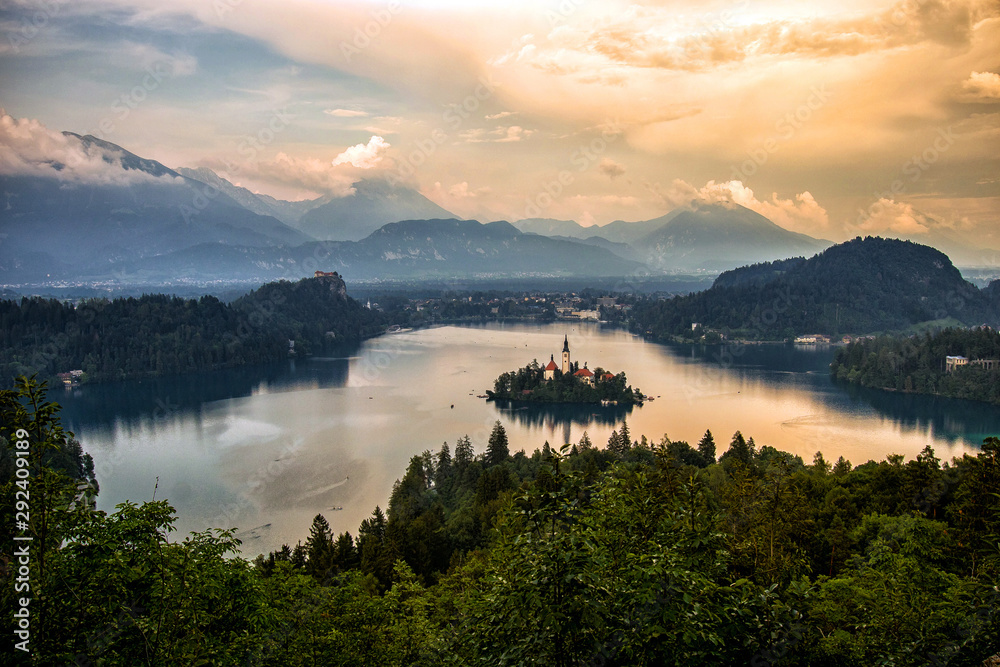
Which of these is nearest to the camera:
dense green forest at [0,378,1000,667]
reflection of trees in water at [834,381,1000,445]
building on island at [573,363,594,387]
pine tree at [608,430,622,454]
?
dense green forest at [0,378,1000,667]

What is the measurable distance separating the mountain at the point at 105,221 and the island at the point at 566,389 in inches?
3708

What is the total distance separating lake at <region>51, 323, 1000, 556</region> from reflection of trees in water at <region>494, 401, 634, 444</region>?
0.44ft

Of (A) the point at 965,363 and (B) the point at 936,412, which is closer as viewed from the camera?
(B) the point at 936,412

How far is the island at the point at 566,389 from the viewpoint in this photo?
27984mm

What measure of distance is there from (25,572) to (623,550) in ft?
8.73

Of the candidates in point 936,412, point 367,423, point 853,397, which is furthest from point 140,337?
point 936,412

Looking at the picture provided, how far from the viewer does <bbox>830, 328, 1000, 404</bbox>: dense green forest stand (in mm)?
28766

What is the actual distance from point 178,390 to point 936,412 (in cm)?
3433

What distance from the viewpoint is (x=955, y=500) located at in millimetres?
7133

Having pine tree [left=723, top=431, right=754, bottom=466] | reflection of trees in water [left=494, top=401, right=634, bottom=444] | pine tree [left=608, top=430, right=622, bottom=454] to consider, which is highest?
pine tree [left=723, top=431, right=754, bottom=466]

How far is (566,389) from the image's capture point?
29.0 metres

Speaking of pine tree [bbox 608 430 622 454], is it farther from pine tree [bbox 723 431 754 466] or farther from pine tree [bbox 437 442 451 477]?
pine tree [bbox 437 442 451 477]

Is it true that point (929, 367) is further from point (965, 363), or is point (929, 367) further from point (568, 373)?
point (568, 373)

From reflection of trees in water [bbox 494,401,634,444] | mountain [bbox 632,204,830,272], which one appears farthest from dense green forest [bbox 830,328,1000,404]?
mountain [bbox 632,204,830,272]
